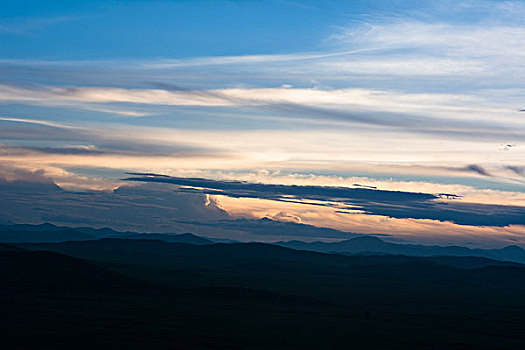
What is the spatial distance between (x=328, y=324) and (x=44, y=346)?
202 feet

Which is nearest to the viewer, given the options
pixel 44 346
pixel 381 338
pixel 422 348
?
pixel 44 346

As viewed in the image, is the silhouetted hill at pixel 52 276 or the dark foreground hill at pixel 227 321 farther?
the silhouetted hill at pixel 52 276

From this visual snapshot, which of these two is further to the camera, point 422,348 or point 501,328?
point 501,328

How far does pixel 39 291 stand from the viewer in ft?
542

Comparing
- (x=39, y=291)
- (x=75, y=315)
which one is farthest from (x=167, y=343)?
(x=39, y=291)

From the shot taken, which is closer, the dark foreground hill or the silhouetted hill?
the dark foreground hill

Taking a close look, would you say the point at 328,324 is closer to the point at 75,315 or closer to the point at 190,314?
the point at 190,314

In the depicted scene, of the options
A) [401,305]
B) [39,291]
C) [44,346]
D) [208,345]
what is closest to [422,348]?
[208,345]

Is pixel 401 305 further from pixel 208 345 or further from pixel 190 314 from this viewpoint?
pixel 208 345

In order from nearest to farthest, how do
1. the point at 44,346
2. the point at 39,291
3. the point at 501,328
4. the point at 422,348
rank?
the point at 44,346, the point at 422,348, the point at 501,328, the point at 39,291

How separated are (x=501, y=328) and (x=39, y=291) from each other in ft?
364

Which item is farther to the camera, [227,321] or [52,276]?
[52,276]

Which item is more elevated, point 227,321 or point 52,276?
point 227,321

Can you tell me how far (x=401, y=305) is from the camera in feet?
640
